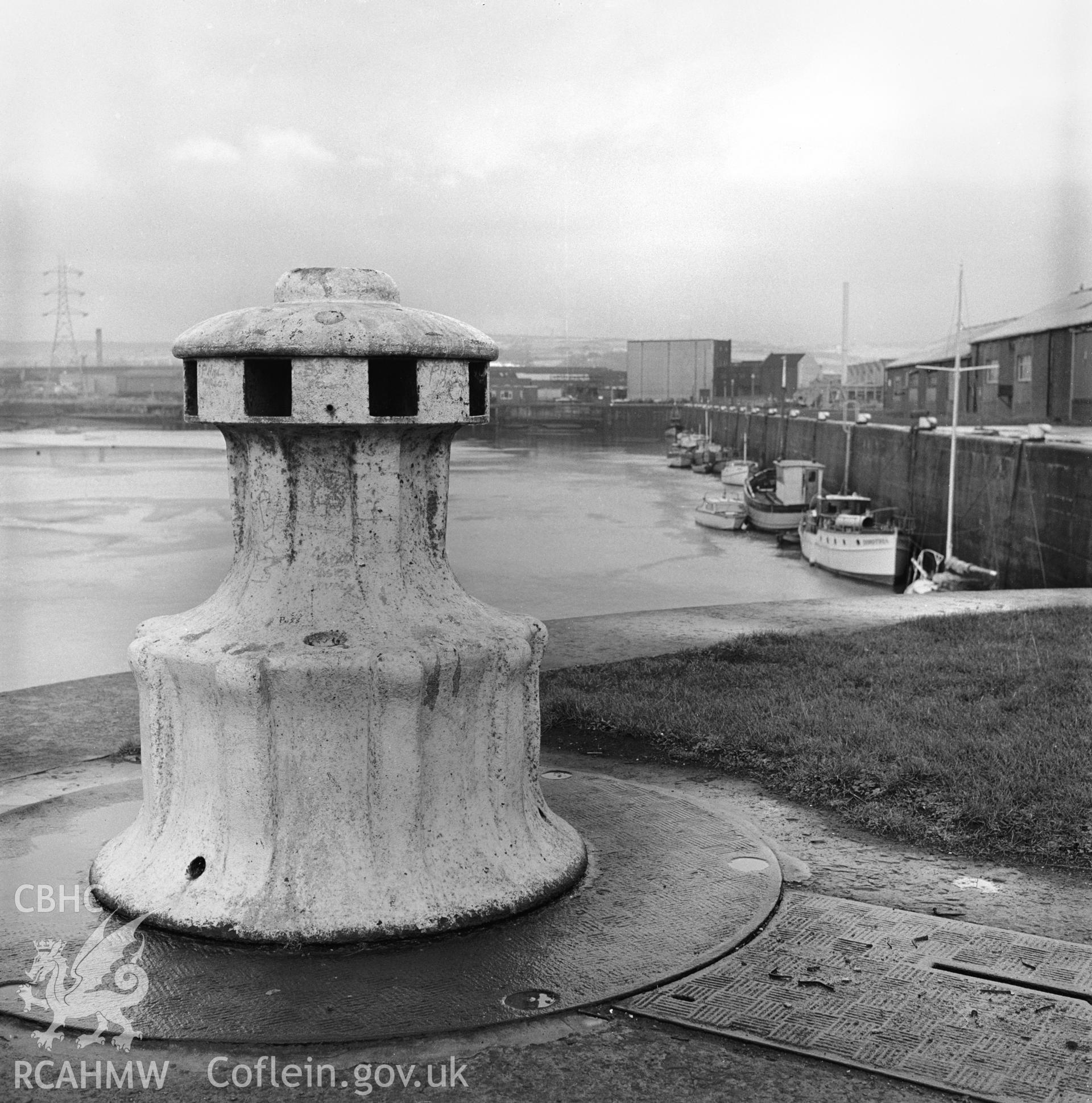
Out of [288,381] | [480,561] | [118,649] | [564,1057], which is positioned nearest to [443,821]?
[564,1057]

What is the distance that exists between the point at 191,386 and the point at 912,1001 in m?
2.77

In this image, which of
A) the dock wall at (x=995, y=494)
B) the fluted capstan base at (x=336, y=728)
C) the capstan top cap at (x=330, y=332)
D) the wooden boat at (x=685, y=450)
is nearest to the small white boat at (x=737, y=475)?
the dock wall at (x=995, y=494)

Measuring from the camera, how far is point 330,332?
3.76 meters

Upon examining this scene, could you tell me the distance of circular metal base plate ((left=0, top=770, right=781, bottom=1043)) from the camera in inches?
123

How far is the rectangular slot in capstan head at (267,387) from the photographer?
3797 mm

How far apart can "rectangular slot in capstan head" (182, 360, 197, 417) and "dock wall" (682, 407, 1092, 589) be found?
23.7 metres

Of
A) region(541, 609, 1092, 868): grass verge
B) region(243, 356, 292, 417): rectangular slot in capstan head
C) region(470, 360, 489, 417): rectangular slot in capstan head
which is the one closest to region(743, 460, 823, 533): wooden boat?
region(541, 609, 1092, 868): grass verge

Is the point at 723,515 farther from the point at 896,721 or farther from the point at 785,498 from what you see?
the point at 896,721

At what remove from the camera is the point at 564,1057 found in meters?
2.93

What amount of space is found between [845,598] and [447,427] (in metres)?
7.13

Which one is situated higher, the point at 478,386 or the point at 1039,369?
the point at 1039,369
